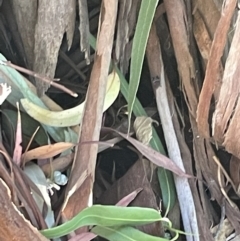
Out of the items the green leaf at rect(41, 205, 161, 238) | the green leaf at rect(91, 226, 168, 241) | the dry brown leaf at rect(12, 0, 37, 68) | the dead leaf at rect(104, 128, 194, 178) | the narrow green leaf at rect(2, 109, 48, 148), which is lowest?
the green leaf at rect(91, 226, 168, 241)

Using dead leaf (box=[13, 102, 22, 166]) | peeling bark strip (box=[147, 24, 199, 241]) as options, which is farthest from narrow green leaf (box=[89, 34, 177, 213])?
dead leaf (box=[13, 102, 22, 166])

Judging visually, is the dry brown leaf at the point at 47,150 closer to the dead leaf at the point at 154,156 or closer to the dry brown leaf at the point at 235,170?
the dead leaf at the point at 154,156

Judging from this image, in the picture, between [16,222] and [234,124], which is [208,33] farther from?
[16,222]

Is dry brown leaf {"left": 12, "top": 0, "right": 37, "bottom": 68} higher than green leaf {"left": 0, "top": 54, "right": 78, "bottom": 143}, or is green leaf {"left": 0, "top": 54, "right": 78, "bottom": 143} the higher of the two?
dry brown leaf {"left": 12, "top": 0, "right": 37, "bottom": 68}

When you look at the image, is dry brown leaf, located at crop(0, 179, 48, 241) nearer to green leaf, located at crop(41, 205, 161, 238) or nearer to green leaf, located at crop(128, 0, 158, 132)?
green leaf, located at crop(41, 205, 161, 238)

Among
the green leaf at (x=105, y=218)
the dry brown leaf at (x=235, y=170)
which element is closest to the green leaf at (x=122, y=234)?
the green leaf at (x=105, y=218)

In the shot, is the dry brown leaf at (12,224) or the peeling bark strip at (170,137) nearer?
the dry brown leaf at (12,224)

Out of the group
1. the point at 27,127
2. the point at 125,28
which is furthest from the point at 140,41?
the point at 27,127
